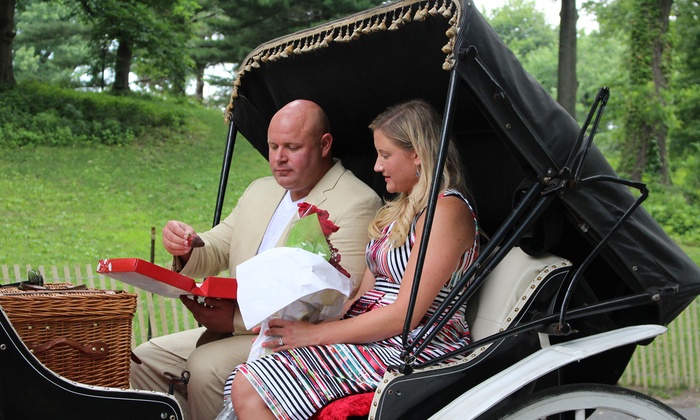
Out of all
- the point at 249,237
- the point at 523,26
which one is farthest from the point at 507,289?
the point at 523,26

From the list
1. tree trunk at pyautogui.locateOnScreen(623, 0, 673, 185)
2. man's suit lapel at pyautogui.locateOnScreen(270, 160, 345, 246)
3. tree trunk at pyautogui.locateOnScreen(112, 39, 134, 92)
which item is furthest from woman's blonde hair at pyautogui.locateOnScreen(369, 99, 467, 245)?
tree trunk at pyautogui.locateOnScreen(112, 39, 134, 92)

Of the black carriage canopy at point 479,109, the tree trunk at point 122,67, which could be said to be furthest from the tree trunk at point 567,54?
the tree trunk at point 122,67

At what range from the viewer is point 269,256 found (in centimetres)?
257

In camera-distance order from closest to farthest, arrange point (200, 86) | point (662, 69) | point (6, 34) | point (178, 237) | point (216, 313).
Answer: point (216, 313) < point (178, 237) < point (6, 34) < point (662, 69) < point (200, 86)

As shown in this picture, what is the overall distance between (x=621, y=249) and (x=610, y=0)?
1763 cm

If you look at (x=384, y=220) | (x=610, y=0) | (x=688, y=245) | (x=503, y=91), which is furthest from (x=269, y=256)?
(x=610, y=0)

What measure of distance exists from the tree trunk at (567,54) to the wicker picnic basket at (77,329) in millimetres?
9708

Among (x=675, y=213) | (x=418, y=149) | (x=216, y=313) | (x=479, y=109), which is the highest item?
(x=479, y=109)

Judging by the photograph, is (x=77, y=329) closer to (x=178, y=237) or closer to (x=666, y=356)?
(x=178, y=237)

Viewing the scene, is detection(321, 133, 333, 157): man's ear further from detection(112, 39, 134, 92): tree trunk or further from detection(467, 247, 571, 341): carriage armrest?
detection(112, 39, 134, 92): tree trunk

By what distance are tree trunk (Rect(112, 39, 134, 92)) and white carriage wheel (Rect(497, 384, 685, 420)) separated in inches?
700

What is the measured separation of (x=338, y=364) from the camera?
8.87 feet

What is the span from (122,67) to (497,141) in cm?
1745

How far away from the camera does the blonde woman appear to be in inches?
103
